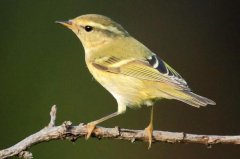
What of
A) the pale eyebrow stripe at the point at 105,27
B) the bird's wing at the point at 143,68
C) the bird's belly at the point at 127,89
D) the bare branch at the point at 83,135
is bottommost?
the bare branch at the point at 83,135

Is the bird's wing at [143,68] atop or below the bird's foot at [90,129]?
atop

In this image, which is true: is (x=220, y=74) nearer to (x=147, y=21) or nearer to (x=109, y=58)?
(x=147, y=21)

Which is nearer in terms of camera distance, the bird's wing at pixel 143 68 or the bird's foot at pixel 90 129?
the bird's foot at pixel 90 129

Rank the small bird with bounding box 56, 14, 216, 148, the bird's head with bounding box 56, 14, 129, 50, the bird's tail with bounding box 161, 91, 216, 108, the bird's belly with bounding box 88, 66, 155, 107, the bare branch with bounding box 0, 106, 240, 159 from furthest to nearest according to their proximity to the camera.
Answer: the bird's head with bounding box 56, 14, 129, 50 < the bird's belly with bounding box 88, 66, 155, 107 < the small bird with bounding box 56, 14, 216, 148 < the bird's tail with bounding box 161, 91, 216, 108 < the bare branch with bounding box 0, 106, 240, 159

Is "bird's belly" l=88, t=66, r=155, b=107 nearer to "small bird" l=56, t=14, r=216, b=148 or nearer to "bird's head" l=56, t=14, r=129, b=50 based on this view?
"small bird" l=56, t=14, r=216, b=148

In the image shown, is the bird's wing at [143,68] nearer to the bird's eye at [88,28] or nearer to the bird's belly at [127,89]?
the bird's belly at [127,89]

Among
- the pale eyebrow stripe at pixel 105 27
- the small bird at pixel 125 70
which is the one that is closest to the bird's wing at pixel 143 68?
the small bird at pixel 125 70

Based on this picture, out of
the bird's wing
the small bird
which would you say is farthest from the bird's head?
the bird's wing
